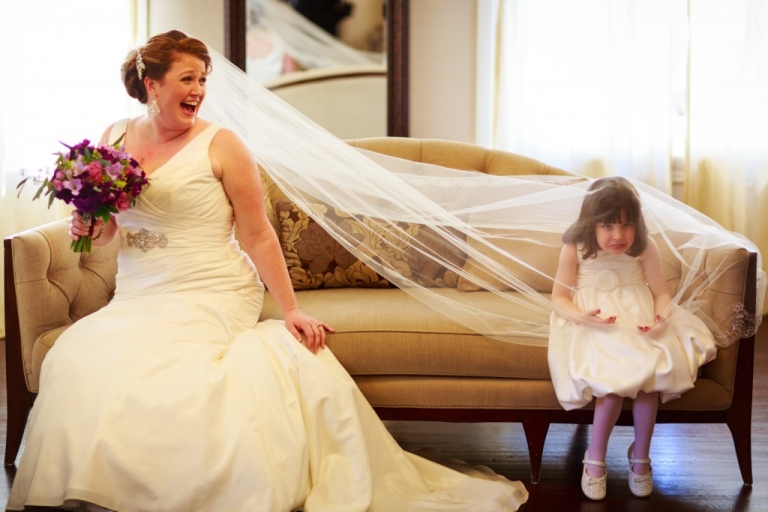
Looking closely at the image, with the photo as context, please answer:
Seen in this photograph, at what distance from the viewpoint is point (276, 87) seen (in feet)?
14.7

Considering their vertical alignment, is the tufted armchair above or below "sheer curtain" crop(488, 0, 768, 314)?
below

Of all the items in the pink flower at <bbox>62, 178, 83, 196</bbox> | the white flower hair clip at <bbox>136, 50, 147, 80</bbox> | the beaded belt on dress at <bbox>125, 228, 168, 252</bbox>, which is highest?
the white flower hair clip at <bbox>136, 50, 147, 80</bbox>

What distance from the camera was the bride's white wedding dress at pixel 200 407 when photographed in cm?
186

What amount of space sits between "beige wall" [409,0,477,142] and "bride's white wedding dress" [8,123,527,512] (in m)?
2.43

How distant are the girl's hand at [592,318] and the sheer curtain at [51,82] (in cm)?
292

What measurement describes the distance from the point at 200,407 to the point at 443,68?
3.11 m

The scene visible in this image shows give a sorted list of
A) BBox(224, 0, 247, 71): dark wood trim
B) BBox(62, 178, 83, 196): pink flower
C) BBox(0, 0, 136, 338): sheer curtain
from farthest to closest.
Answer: BBox(224, 0, 247, 71): dark wood trim
BBox(0, 0, 136, 338): sheer curtain
BBox(62, 178, 83, 196): pink flower

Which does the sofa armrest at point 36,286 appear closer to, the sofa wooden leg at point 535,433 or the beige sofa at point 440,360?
the beige sofa at point 440,360

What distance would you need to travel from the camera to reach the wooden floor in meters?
2.25

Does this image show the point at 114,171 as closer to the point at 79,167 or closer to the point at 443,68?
the point at 79,167

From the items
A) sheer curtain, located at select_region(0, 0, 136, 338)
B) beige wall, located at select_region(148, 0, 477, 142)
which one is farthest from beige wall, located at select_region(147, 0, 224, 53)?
sheer curtain, located at select_region(0, 0, 136, 338)

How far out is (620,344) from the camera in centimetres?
221

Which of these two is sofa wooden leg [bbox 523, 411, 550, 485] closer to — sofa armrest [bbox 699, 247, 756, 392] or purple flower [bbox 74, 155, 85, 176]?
sofa armrest [bbox 699, 247, 756, 392]

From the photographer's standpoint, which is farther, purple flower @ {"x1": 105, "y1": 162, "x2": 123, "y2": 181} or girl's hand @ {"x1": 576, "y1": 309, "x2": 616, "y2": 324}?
girl's hand @ {"x1": 576, "y1": 309, "x2": 616, "y2": 324}
